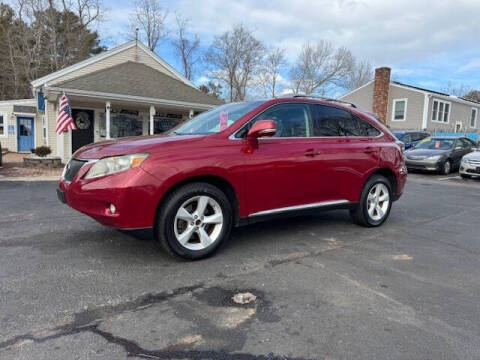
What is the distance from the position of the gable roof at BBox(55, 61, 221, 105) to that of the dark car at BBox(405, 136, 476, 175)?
30.4ft

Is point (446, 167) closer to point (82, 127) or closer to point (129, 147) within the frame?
point (129, 147)

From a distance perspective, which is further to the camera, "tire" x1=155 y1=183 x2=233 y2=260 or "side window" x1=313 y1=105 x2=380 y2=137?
"side window" x1=313 y1=105 x2=380 y2=137

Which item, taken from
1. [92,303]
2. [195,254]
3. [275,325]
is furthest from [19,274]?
[275,325]

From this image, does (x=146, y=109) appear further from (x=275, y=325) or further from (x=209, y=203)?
(x=275, y=325)


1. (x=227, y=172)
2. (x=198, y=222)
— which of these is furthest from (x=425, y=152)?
(x=198, y=222)

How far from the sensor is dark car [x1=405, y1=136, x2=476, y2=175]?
13.2 metres

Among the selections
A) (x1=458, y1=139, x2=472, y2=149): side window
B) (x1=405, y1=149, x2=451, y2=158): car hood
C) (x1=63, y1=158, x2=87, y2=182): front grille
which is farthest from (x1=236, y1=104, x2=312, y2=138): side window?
(x1=458, y1=139, x2=472, y2=149): side window

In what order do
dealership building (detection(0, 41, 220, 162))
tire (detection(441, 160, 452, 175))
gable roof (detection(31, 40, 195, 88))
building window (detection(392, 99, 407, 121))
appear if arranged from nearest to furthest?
tire (detection(441, 160, 452, 175))
dealership building (detection(0, 41, 220, 162))
gable roof (detection(31, 40, 195, 88))
building window (detection(392, 99, 407, 121))

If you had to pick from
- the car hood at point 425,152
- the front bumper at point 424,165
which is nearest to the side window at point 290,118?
the front bumper at point 424,165

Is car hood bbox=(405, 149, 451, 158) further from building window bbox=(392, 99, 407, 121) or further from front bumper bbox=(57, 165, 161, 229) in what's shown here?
building window bbox=(392, 99, 407, 121)

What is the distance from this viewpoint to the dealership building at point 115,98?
13.8m

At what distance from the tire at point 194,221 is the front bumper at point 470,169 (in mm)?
11419

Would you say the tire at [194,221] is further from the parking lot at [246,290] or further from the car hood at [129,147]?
the car hood at [129,147]

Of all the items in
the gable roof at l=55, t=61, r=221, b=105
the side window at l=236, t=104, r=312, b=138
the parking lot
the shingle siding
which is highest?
the shingle siding
